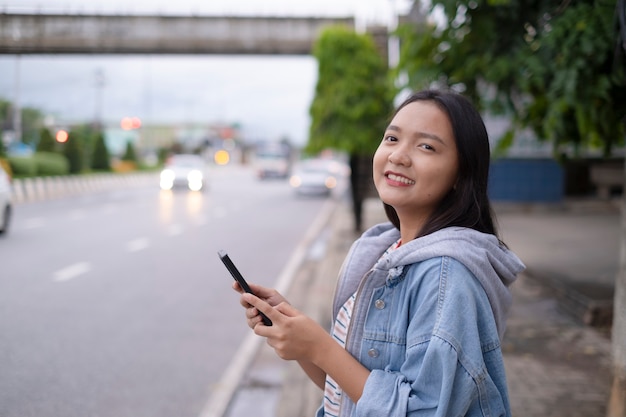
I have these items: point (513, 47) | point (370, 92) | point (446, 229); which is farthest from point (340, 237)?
point (446, 229)

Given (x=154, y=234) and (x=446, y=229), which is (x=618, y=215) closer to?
(x=154, y=234)

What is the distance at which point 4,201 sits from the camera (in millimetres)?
12773

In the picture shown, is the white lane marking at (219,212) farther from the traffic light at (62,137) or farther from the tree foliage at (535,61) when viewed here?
the tree foliage at (535,61)

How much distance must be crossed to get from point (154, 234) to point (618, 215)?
11987 mm

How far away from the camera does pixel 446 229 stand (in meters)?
1.66

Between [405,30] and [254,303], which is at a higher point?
[405,30]

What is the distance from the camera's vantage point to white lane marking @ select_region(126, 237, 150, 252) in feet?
40.3

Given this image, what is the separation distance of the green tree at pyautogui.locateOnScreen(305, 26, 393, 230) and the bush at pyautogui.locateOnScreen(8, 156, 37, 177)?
1335 cm

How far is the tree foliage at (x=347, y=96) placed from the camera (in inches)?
480

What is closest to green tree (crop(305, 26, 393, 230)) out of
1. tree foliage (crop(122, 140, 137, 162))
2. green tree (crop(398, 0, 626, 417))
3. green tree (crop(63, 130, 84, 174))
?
green tree (crop(398, 0, 626, 417))

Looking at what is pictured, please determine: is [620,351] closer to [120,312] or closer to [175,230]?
[120,312]

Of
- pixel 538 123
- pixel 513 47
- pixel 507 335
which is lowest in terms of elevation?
pixel 507 335

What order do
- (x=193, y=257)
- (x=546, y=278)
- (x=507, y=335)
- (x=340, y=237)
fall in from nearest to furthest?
(x=507, y=335)
(x=546, y=278)
(x=193, y=257)
(x=340, y=237)

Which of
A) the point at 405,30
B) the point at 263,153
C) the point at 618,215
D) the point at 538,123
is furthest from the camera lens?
the point at 263,153
